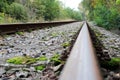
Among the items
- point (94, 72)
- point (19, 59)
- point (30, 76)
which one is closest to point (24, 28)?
point (19, 59)

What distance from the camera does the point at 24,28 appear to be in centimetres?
838

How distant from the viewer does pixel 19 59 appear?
2951mm

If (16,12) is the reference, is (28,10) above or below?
below

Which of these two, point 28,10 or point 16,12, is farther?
point 28,10

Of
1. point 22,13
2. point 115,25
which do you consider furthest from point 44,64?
point 22,13

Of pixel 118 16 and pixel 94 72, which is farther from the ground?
pixel 94 72

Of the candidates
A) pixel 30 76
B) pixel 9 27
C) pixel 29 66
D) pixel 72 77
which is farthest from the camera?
pixel 9 27

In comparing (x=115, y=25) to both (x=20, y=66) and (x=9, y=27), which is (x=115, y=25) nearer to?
(x=9, y=27)

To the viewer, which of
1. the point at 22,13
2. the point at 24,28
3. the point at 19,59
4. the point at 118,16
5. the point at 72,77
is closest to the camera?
the point at 72,77

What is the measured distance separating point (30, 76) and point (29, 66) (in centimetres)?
40

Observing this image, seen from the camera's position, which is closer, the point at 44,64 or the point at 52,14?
the point at 44,64

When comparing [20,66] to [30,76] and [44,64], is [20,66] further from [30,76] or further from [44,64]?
[30,76]

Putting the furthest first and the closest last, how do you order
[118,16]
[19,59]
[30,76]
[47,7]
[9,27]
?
[47,7], [118,16], [9,27], [19,59], [30,76]

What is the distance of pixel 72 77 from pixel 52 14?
90.0ft
